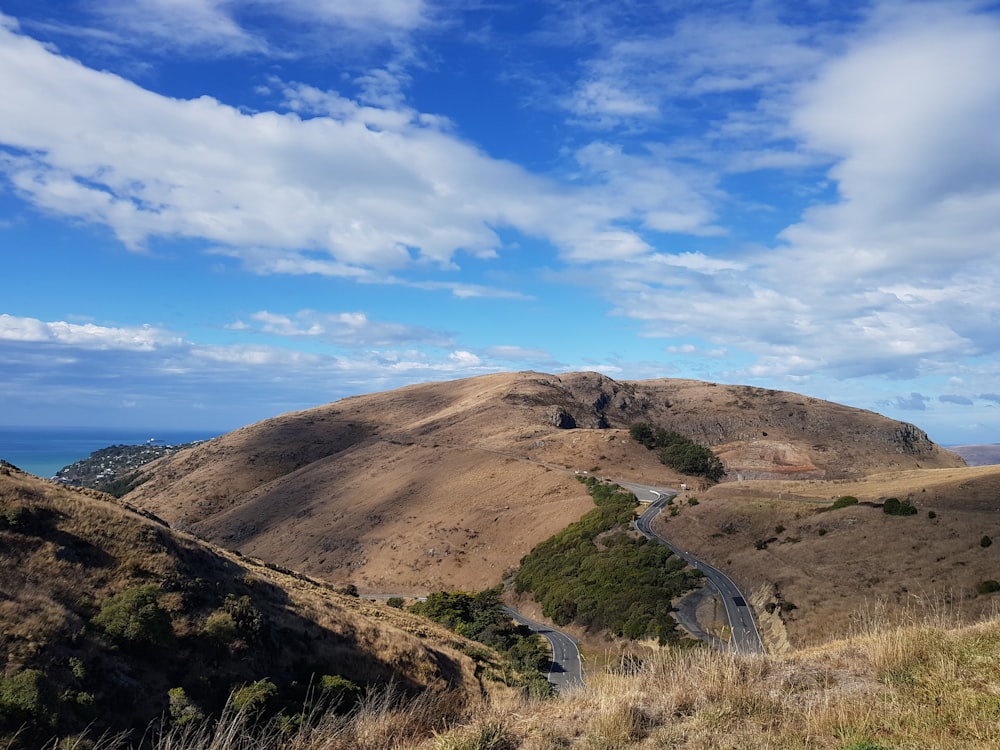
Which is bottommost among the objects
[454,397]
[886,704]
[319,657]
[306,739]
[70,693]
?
[319,657]

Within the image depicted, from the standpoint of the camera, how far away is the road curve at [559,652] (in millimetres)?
34344

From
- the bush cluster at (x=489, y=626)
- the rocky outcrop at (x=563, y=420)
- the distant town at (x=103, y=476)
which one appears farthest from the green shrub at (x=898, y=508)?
the distant town at (x=103, y=476)

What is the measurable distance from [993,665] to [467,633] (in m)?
41.5

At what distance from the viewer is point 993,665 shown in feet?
24.4

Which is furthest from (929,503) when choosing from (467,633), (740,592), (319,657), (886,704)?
(886,704)

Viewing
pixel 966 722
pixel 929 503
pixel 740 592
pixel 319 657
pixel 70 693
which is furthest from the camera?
pixel 929 503

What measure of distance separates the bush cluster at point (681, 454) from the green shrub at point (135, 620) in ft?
274

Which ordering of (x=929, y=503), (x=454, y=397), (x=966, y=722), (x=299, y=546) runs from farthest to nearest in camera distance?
(x=454, y=397) < (x=299, y=546) < (x=929, y=503) < (x=966, y=722)

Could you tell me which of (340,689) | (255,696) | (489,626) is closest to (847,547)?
(489,626)

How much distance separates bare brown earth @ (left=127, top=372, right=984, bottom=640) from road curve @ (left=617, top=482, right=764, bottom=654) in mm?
1860

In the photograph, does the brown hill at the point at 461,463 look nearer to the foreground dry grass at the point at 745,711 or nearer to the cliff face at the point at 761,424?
the cliff face at the point at 761,424

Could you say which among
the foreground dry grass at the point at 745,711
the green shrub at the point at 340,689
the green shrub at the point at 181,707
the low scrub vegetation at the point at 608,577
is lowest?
the low scrub vegetation at the point at 608,577

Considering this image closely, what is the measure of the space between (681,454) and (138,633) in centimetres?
8728

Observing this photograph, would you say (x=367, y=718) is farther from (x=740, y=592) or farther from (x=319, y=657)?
(x=740, y=592)
